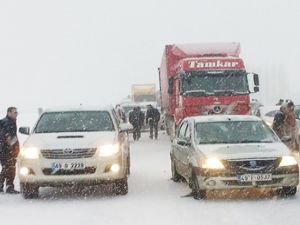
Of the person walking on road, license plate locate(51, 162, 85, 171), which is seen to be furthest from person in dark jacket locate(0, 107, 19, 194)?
the person walking on road

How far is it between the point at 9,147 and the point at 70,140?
1.62 metres

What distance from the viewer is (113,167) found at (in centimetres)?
1079

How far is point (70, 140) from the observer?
10.9 meters

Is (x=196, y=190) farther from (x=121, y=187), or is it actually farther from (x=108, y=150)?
(x=108, y=150)

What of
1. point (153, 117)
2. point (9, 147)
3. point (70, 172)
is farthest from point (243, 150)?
point (153, 117)

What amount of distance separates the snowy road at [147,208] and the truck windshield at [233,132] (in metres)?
0.97

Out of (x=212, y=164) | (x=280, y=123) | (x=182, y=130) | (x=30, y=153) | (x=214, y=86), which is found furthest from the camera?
(x=214, y=86)

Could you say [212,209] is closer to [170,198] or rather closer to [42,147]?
[170,198]

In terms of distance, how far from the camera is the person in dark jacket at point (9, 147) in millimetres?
11789

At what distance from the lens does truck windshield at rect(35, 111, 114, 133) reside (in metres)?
12.0

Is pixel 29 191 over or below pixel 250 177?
below

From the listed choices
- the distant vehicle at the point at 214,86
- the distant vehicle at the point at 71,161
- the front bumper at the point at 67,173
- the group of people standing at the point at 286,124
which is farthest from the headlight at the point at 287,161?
the distant vehicle at the point at 214,86

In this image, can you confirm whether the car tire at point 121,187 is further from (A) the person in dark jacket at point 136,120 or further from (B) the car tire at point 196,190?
(A) the person in dark jacket at point 136,120

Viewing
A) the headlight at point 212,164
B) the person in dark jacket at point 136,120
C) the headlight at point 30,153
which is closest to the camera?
the headlight at point 212,164
